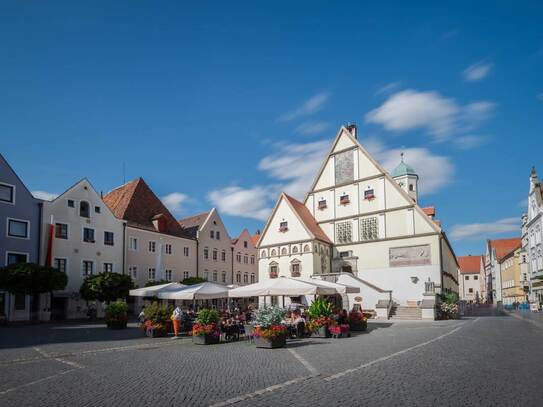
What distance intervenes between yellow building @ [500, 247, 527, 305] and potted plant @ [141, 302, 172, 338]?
69955 millimetres

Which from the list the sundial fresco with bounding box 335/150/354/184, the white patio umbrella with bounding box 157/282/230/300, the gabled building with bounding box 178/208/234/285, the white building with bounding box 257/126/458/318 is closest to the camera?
the white patio umbrella with bounding box 157/282/230/300

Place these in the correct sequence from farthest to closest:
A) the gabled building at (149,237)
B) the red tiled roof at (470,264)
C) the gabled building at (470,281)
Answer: the red tiled roof at (470,264) < the gabled building at (470,281) < the gabled building at (149,237)

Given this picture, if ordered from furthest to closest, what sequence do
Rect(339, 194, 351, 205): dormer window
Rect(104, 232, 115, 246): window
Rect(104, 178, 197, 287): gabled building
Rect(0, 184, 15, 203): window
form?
Rect(104, 178, 197, 287): gabled building, Rect(339, 194, 351, 205): dormer window, Rect(104, 232, 115, 246): window, Rect(0, 184, 15, 203): window

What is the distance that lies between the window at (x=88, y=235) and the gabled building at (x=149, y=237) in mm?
3940

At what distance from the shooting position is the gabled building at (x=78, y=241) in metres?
37.4

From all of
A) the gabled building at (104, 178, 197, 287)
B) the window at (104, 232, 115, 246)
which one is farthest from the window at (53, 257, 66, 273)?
the gabled building at (104, 178, 197, 287)

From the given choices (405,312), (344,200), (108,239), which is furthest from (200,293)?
(344,200)

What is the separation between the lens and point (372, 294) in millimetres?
36969

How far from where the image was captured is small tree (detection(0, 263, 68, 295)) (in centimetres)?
3088

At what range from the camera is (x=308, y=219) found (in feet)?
148

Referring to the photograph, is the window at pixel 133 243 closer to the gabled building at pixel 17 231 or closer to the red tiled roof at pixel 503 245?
the gabled building at pixel 17 231

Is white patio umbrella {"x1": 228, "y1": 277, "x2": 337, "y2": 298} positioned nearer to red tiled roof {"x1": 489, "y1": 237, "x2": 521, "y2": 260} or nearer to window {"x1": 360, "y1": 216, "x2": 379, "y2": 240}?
window {"x1": 360, "y1": 216, "x2": 379, "y2": 240}

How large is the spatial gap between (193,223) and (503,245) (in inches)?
3216

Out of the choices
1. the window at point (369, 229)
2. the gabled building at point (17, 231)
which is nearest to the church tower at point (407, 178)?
the window at point (369, 229)
